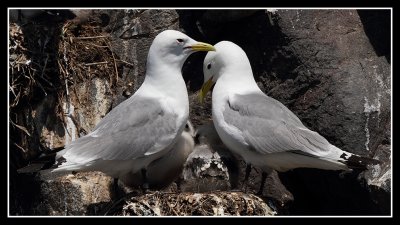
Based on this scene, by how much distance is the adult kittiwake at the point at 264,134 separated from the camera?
5.62 metres

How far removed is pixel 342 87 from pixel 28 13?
2172mm

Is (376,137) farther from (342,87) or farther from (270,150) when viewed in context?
(270,150)

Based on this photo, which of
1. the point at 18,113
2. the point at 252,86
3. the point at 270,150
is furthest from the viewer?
the point at 18,113

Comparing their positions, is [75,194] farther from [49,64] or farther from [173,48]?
[173,48]

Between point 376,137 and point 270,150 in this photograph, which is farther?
point 376,137

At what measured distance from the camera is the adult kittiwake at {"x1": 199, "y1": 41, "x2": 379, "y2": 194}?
18.5 ft

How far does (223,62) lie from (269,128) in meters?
0.70

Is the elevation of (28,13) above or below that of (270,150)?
above

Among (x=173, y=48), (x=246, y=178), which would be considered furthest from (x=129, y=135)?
(x=246, y=178)

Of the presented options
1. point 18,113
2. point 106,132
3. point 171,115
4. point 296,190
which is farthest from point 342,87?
point 18,113

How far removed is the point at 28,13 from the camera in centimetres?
677

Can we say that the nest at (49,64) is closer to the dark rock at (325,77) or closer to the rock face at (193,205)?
the dark rock at (325,77)

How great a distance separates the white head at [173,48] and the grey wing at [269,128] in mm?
409

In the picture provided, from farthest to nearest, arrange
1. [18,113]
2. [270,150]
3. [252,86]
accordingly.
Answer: [18,113]
[252,86]
[270,150]
